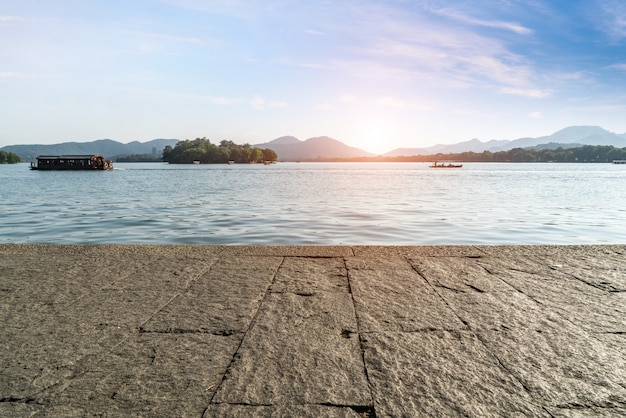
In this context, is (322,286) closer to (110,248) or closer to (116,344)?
(116,344)

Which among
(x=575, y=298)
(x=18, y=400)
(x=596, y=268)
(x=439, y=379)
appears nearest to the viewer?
(x=18, y=400)

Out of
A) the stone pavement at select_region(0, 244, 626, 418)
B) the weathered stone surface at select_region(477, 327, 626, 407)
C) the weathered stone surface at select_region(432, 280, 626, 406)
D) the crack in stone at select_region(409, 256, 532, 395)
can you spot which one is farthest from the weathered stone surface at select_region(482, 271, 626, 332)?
the crack in stone at select_region(409, 256, 532, 395)

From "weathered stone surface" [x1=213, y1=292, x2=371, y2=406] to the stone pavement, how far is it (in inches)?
0.4

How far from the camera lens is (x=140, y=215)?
55.9ft

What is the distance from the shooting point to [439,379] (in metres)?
2.12

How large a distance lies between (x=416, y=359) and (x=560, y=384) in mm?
729

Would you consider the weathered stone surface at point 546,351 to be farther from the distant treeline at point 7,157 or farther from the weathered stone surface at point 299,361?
the distant treeline at point 7,157

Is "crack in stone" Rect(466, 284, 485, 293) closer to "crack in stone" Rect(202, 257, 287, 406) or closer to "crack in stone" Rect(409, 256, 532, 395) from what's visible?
"crack in stone" Rect(409, 256, 532, 395)

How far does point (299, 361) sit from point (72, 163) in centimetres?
12790

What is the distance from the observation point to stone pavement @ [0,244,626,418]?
6.37 feet

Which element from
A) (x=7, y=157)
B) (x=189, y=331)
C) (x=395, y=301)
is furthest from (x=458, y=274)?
(x=7, y=157)

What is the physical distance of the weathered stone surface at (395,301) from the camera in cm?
286

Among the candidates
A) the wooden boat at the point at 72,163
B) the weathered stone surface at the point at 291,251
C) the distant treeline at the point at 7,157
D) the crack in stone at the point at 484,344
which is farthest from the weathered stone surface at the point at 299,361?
the distant treeline at the point at 7,157

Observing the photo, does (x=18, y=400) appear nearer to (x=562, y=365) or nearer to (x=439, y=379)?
(x=439, y=379)
